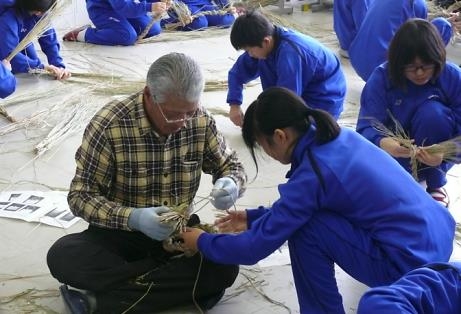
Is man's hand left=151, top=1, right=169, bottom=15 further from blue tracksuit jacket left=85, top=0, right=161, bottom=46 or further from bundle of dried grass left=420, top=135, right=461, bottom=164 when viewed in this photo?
bundle of dried grass left=420, top=135, right=461, bottom=164

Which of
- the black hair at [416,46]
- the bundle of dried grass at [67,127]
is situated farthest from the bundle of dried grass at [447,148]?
the bundle of dried grass at [67,127]

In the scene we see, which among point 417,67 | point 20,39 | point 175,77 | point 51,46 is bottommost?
point 51,46

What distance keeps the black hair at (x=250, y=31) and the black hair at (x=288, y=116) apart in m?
1.07

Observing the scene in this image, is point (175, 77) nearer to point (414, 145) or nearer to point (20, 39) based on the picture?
point (414, 145)

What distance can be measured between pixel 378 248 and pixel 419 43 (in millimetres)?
934

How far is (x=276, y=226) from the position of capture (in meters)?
1.81

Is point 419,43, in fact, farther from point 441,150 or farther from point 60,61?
point 60,61

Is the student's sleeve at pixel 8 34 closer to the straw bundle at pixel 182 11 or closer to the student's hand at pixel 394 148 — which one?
the straw bundle at pixel 182 11

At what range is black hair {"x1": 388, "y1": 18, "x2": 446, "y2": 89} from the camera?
2.41 metres

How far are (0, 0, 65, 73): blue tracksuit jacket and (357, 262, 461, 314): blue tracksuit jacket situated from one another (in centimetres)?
311

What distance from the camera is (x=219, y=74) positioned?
4418 mm

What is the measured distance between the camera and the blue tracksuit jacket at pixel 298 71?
9.63 ft

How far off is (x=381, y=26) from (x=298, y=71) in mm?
807

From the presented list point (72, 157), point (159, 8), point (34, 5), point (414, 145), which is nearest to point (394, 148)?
point (414, 145)
